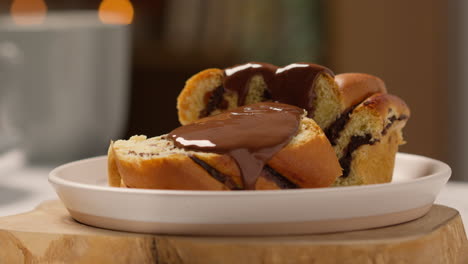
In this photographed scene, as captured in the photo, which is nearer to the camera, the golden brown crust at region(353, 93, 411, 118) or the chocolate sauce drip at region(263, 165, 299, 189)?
the chocolate sauce drip at region(263, 165, 299, 189)

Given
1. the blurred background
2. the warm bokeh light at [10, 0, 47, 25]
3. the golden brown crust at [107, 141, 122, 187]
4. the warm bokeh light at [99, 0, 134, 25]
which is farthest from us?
the warm bokeh light at [10, 0, 47, 25]

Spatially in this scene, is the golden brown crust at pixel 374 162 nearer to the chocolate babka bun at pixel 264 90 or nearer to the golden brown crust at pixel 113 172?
the chocolate babka bun at pixel 264 90

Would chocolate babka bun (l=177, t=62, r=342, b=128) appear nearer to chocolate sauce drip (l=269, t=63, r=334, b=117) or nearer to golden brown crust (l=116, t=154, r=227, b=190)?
chocolate sauce drip (l=269, t=63, r=334, b=117)

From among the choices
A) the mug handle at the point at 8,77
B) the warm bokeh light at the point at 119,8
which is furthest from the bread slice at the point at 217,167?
the warm bokeh light at the point at 119,8

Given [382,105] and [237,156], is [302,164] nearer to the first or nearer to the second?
[237,156]

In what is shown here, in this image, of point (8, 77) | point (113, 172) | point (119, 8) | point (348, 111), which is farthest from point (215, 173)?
point (119, 8)

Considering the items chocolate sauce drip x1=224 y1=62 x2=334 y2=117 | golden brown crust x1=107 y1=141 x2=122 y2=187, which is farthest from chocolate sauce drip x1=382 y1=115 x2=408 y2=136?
golden brown crust x1=107 y1=141 x2=122 y2=187
